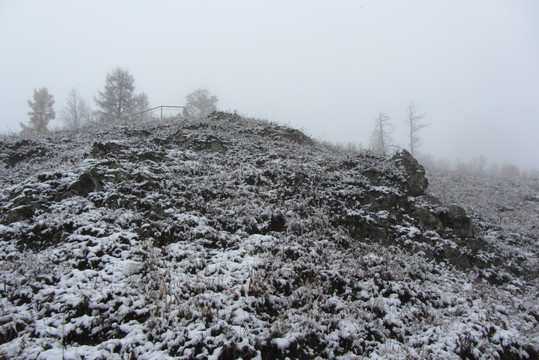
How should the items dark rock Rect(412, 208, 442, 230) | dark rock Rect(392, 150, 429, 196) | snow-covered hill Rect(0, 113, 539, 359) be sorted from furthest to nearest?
dark rock Rect(392, 150, 429, 196) → dark rock Rect(412, 208, 442, 230) → snow-covered hill Rect(0, 113, 539, 359)

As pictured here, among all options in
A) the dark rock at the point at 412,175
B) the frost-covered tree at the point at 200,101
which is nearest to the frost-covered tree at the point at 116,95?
the frost-covered tree at the point at 200,101

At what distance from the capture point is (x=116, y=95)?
109 feet

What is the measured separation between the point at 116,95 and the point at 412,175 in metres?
34.1

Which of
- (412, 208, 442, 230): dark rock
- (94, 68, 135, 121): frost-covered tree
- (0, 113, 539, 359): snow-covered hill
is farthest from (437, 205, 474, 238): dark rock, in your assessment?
(94, 68, 135, 121): frost-covered tree

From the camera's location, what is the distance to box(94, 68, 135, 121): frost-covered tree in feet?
108

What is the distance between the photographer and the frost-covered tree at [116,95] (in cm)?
3288

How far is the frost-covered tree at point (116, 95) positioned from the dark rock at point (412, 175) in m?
32.1

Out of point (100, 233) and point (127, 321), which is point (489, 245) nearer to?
point (127, 321)

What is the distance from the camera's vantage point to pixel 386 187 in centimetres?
1186

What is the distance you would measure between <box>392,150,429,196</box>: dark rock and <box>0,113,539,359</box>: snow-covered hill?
7 cm

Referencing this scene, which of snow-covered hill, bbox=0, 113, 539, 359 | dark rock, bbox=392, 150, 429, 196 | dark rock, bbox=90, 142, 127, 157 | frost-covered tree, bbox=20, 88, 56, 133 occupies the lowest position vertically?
snow-covered hill, bbox=0, 113, 539, 359

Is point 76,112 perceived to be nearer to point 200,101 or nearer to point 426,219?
point 200,101

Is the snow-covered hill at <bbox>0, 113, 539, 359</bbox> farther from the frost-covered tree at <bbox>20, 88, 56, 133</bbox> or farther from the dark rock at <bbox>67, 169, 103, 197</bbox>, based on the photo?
the frost-covered tree at <bbox>20, 88, 56, 133</bbox>

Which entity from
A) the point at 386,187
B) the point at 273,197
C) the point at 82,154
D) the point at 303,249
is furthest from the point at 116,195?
the point at 386,187
